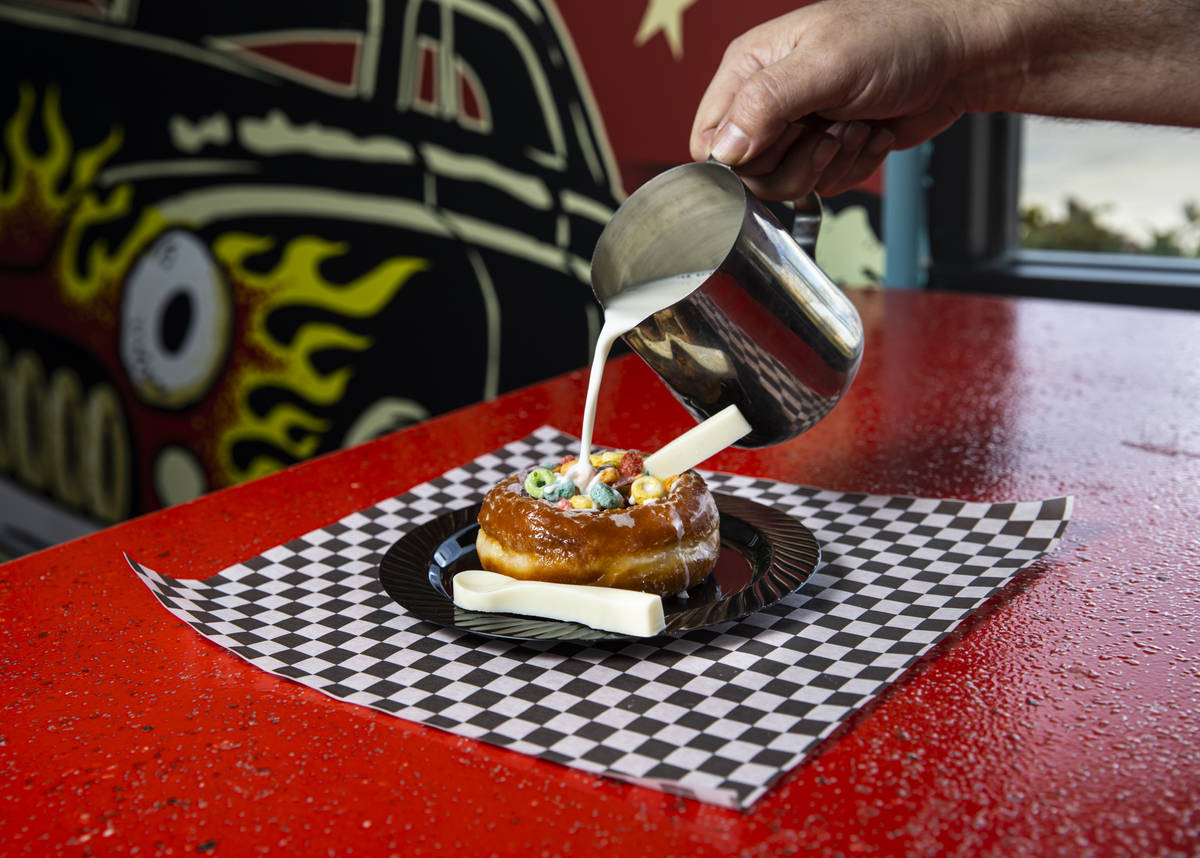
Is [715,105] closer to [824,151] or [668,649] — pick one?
[824,151]

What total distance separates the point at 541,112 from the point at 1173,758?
257cm

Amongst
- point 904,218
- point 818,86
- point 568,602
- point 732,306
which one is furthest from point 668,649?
point 904,218

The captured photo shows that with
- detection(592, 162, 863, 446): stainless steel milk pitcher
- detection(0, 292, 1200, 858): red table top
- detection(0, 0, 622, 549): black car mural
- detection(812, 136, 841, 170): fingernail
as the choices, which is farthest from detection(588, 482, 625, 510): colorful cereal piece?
detection(0, 0, 622, 549): black car mural

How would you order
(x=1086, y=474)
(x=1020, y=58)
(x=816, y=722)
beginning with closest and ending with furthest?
(x=816, y=722), (x=1086, y=474), (x=1020, y=58)

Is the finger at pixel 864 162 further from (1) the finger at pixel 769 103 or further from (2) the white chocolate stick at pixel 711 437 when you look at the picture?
(2) the white chocolate stick at pixel 711 437

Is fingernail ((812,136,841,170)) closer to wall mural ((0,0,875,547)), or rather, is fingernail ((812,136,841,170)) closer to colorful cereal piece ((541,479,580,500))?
colorful cereal piece ((541,479,580,500))

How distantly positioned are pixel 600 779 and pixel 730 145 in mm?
699

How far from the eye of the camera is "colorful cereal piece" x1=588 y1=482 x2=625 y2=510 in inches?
39.7

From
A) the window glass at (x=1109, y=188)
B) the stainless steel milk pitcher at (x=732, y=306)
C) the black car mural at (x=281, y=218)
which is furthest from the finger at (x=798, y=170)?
the black car mural at (x=281, y=218)

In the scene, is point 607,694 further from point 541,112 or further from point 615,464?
point 541,112

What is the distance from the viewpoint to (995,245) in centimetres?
272

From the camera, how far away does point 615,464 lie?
109cm

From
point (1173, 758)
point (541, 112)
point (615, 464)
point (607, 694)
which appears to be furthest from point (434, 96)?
point (1173, 758)

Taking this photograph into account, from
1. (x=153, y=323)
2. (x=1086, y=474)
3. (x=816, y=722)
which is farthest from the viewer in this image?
(x=153, y=323)
